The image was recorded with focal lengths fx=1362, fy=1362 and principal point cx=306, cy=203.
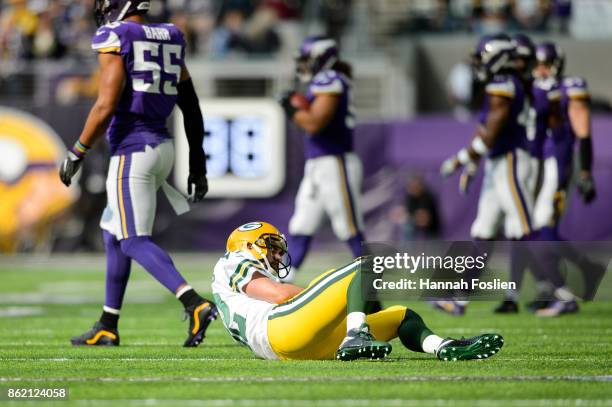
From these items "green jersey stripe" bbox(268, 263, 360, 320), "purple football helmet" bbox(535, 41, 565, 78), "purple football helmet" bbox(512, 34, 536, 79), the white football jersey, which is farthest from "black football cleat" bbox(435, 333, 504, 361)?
"purple football helmet" bbox(535, 41, 565, 78)

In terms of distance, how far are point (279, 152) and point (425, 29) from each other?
4924mm

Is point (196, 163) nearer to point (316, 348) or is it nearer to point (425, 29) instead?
point (316, 348)

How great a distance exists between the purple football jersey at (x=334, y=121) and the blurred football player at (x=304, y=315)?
4.09 metres

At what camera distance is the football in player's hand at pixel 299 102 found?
10.7 m

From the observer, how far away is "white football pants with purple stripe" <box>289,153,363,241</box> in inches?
426

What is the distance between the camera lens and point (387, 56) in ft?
77.2

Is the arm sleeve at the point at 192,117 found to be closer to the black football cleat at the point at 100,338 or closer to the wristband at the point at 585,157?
the black football cleat at the point at 100,338

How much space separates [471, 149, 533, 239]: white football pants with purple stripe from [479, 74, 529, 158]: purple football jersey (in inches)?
2.6

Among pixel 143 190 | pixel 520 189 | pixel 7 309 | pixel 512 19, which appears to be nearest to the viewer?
pixel 143 190

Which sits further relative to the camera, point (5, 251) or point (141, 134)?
point (5, 251)

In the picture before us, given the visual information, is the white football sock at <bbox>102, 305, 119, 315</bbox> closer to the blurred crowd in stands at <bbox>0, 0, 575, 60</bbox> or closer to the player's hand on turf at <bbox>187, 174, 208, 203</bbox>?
the player's hand on turf at <bbox>187, 174, 208, 203</bbox>

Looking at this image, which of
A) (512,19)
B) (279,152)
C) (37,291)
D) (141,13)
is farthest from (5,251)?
(141,13)

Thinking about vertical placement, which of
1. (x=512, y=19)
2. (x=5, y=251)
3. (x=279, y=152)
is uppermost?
(x=512, y=19)

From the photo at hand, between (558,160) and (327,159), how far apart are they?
2.05 meters
